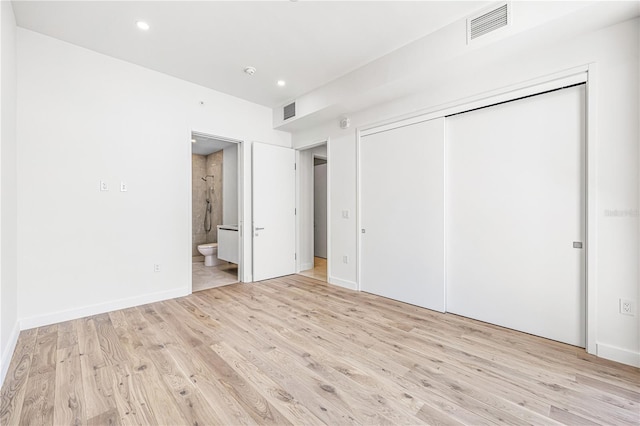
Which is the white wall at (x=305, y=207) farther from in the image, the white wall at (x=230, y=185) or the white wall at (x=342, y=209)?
the white wall at (x=230, y=185)

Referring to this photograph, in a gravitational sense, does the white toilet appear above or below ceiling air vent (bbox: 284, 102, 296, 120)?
below

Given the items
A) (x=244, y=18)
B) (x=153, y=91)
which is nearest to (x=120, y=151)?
(x=153, y=91)

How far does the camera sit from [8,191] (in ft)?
7.35

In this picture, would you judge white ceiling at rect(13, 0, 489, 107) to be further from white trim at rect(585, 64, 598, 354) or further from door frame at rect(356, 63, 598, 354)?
white trim at rect(585, 64, 598, 354)

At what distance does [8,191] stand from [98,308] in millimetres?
1455

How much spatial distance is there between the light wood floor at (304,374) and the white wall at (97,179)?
42cm

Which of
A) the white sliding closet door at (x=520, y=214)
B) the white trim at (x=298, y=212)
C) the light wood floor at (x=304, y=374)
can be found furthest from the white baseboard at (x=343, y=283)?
the white sliding closet door at (x=520, y=214)

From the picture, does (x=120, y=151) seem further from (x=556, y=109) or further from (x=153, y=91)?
(x=556, y=109)

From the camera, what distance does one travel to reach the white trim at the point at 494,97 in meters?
2.29

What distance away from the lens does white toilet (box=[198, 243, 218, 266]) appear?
5.60m

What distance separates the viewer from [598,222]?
216 centimetres

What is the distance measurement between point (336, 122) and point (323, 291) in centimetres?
247

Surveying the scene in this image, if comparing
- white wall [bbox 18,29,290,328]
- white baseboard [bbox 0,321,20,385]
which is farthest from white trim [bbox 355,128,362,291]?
white baseboard [bbox 0,321,20,385]

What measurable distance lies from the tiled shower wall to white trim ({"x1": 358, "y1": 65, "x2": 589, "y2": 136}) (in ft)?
14.6
